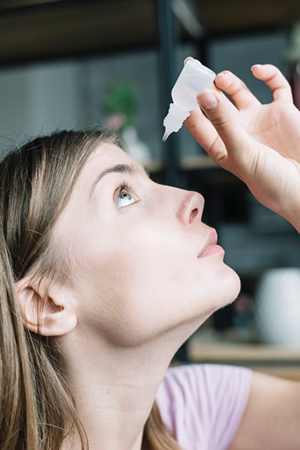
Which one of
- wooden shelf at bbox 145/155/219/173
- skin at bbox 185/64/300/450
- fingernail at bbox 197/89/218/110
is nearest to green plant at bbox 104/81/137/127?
wooden shelf at bbox 145/155/219/173

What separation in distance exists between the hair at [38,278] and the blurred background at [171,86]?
2.37 ft

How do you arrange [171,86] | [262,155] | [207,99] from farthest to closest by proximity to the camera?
[171,86], [262,155], [207,99]

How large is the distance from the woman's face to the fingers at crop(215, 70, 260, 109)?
0.18 m

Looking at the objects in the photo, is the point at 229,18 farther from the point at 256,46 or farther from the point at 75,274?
the point at 75,274

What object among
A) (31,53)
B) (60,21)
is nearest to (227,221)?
(60,21)

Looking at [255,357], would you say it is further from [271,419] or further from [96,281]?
[96,281]

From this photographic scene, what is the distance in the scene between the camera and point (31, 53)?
2072 millimetres

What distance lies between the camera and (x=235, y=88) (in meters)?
0.84

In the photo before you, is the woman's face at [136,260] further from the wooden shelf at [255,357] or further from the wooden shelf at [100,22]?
the wooden shelf at [100,22]

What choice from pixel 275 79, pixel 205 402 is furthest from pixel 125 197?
pixel 205 402

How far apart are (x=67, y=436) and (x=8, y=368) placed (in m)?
Answer: 0.17

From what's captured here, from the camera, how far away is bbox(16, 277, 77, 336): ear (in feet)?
2.44

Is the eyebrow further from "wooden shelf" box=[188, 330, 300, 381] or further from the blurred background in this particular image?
"wooden shelf" box=[188, 330, 300, 381]

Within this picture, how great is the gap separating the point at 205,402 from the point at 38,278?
17.9 inches
